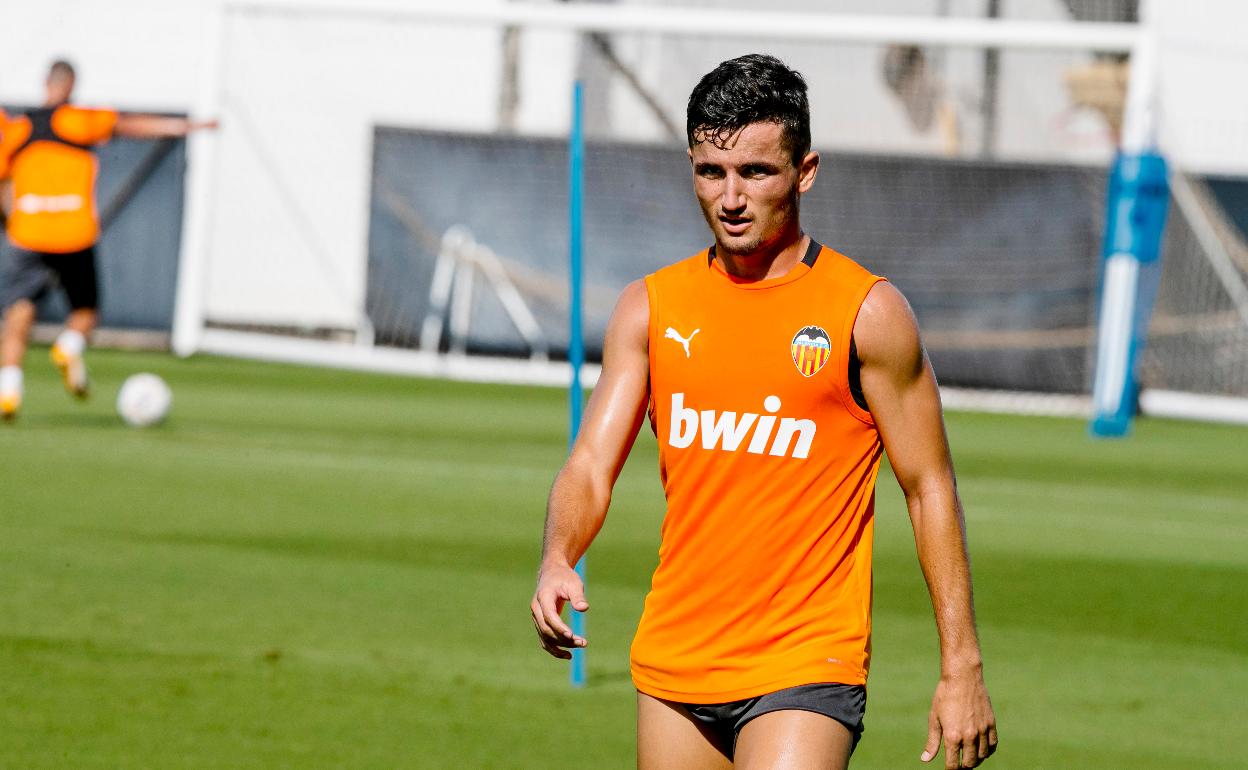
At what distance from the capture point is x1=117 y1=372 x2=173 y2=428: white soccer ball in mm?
15969

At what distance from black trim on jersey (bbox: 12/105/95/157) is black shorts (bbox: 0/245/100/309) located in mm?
967

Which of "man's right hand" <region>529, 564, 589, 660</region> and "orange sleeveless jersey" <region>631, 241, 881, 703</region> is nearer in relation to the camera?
"man's right hand" <region>529, 564, 589, 660</region>

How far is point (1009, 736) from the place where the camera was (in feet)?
23.3

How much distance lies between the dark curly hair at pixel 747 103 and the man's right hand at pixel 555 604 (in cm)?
89

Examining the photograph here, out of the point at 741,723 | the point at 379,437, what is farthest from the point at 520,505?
the point at 741,723

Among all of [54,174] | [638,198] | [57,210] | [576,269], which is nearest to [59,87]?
[54,174]

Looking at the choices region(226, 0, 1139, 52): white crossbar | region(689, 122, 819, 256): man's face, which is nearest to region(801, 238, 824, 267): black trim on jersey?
region(689, 122, 819, 256): man's face

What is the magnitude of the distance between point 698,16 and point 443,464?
8030 mm

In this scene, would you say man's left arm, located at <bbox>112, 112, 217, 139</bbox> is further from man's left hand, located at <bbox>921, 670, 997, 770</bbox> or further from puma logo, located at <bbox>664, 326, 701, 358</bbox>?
man's left hand, located at <bbox>921, 670, 997, 770</bbox>

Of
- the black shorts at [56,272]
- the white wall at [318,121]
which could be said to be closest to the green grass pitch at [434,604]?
the black shorts at [56,272]

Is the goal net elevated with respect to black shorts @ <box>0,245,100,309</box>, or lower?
elevated

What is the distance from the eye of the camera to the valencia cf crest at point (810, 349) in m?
3.96

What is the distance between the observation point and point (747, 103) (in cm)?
393

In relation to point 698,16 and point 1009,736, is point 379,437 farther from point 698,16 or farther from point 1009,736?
point 1009,736
